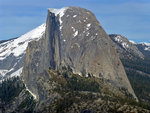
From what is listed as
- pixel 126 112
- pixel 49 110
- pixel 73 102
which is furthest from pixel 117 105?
pixel 49 110

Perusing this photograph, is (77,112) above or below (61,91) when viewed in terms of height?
below

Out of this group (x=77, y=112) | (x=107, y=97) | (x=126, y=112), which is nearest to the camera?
(x=126, y=112)

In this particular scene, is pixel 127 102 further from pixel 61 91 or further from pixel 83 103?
pixel 61 91

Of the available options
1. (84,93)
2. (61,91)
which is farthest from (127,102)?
(61,91)

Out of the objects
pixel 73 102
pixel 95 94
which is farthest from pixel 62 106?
pixel 95 94

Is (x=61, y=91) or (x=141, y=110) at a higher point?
(x=61, y=91)

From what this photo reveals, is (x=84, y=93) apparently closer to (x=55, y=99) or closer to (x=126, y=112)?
(x=55, y=99)

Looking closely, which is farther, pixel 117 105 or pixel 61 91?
pixel 61 91

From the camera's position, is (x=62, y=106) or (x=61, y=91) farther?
(x=61, y=91)

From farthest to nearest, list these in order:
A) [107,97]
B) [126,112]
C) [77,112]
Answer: [107,97]
[77,112]
[126,112]
